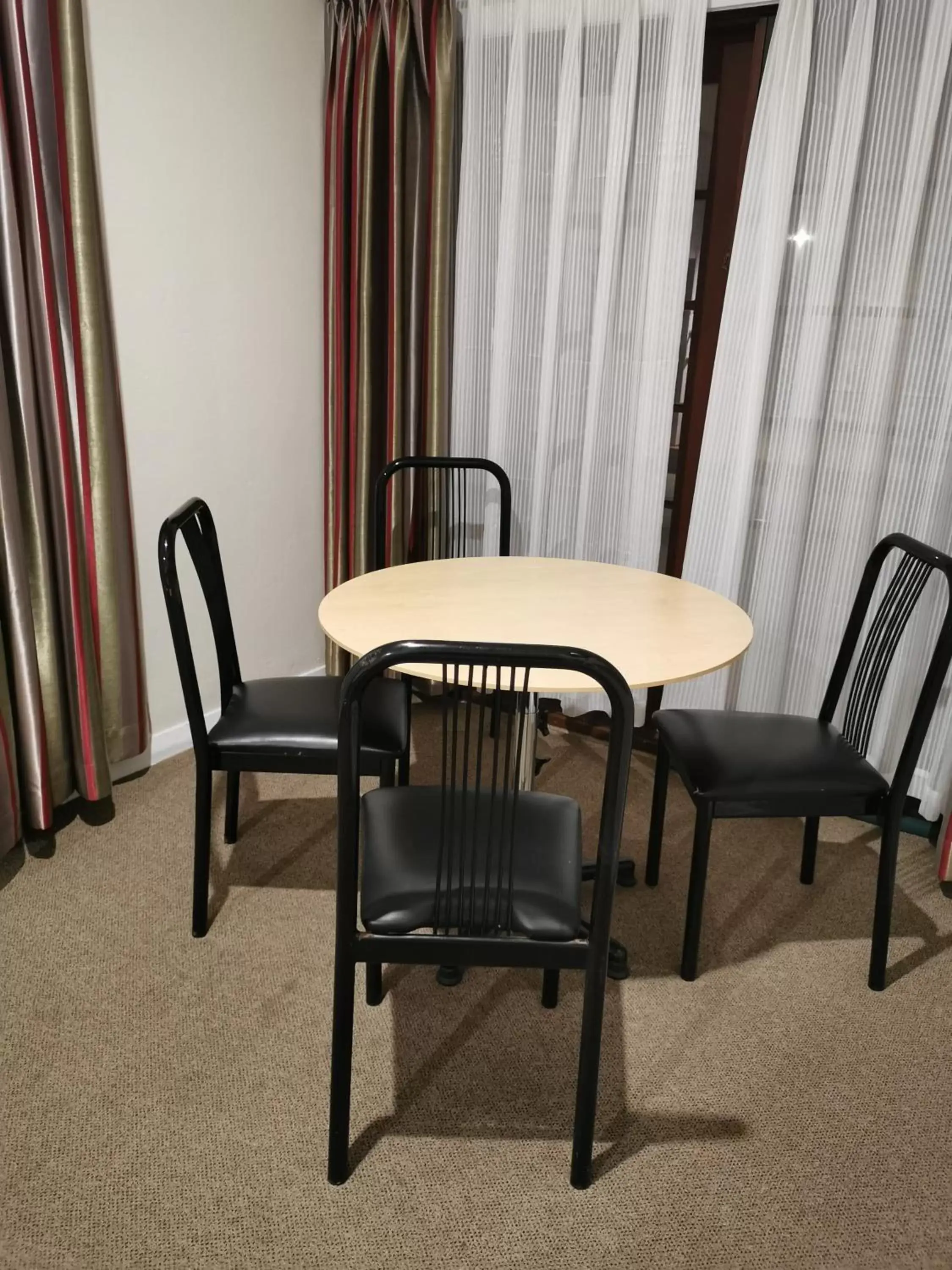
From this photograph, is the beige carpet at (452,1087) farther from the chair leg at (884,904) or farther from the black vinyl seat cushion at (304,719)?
the black vinyl seat cushion at (304,719)

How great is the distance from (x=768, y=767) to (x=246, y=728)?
1.11 metres

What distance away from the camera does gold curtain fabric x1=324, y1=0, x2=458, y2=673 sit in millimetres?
2707

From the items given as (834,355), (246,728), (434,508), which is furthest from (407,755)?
(834,355)

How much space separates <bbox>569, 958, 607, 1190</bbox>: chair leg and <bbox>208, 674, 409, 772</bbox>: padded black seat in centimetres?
71

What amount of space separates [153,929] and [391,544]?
4.78 ft

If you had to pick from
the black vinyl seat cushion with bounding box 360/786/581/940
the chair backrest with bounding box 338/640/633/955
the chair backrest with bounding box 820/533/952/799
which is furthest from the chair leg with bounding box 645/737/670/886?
the chair backrest with bounding box 338/640/633/955

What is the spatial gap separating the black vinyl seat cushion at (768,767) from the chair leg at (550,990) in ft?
1.53

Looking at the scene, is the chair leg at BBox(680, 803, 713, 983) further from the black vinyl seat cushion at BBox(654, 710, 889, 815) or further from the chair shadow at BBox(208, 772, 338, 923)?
the chair shadow at BBox(208, 772, 338, 923)

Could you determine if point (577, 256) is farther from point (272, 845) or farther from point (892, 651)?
point (272, 845)

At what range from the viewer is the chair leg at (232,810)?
2.34 meters

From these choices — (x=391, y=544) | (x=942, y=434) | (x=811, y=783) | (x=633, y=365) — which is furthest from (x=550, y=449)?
(x=811, y=783)

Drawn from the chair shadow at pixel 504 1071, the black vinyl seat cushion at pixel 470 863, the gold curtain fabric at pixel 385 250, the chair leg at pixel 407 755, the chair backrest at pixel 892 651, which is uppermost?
the gold curtain fabric at pixel 385 250

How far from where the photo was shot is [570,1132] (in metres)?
1.59

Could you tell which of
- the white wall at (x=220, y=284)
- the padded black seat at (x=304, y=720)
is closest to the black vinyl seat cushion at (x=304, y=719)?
the padded black seat at (x=304, y=720)
